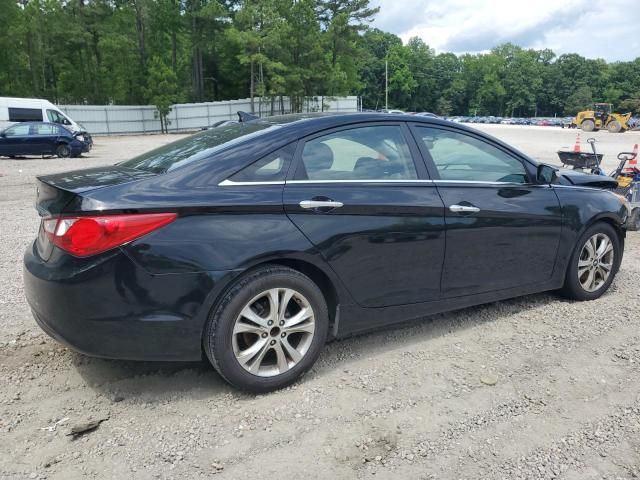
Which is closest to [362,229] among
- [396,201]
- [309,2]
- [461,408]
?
[396,201]

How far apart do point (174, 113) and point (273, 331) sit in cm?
4791

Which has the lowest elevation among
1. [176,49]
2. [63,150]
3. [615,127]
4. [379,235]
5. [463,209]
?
[63,150]

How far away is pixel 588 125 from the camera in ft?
148

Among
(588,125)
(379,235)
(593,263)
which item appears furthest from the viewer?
(588,125)

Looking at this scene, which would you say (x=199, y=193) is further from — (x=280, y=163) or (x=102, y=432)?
(x=102, y=432)

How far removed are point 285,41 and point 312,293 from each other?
148 feet

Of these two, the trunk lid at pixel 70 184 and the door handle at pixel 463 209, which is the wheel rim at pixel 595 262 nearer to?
the door handle at pixel 463 209

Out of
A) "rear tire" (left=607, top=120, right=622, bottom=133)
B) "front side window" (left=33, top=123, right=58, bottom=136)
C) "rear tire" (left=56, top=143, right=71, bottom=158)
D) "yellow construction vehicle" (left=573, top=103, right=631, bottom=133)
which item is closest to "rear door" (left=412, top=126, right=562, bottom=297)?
"rear tire" (left=56, top=143, right=71, bottom=158)

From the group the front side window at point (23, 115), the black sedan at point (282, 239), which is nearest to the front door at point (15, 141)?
the front side window at point (23, 115)

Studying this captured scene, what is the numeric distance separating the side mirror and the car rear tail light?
2.88m

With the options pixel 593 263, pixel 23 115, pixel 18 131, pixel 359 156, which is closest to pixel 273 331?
pixel 359 156

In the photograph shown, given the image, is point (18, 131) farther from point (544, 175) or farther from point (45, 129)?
point (544, 175)

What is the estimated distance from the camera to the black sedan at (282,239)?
2.80 meters

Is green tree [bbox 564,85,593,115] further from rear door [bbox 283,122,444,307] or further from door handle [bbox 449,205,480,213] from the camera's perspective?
rear door [bbox 283,122,444,307]
